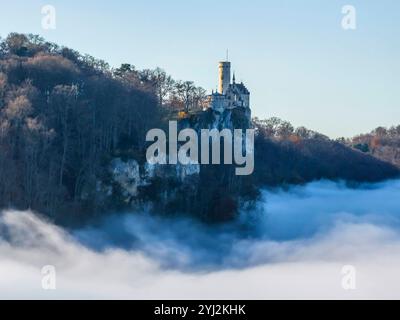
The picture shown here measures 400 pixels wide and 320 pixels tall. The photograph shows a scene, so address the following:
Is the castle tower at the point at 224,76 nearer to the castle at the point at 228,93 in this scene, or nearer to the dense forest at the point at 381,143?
the castle at the point at 228,93

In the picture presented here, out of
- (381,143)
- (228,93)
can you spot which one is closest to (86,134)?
(228,93)

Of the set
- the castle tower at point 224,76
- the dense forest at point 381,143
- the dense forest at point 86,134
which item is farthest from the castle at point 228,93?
the dense forest at point 381,143

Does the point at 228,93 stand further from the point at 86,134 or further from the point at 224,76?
the point at 86,134

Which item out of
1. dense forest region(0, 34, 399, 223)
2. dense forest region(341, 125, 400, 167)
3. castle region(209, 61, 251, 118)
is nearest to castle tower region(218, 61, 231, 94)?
castle region(209, 61, 251, 118)

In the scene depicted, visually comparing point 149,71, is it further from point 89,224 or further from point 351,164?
Result: point 351,164

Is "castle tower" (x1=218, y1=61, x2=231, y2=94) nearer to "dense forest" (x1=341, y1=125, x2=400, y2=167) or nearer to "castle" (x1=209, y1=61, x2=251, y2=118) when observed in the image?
"castle" (x1=209, y1=61, x2=251, y2=118)

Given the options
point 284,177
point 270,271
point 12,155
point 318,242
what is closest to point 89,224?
point 12,155

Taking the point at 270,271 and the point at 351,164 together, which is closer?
the point at 270,271
